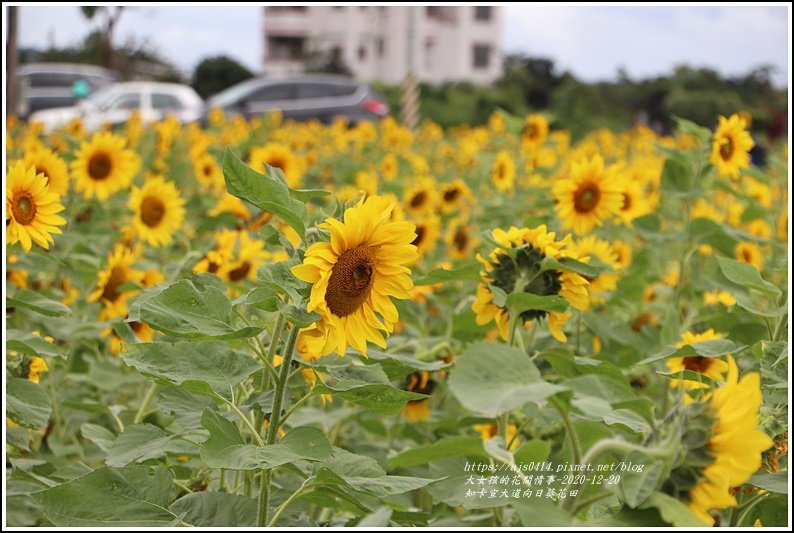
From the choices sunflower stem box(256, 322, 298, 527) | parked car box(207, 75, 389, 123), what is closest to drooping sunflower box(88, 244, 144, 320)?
sunflower stem box(256, 322, 298, 527)

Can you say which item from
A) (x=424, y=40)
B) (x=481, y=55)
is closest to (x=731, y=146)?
(x=424, y=40)

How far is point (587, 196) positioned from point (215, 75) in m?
25.2

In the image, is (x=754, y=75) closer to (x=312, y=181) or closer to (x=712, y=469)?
(x=312, y=181)

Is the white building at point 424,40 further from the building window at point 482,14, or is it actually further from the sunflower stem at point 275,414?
the sunflower stem at point 275,414

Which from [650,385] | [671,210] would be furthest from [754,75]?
[650,385]

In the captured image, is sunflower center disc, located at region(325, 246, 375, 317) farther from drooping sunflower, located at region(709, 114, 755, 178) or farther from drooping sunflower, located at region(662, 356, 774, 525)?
drooping sunflower, located at region(709, 114, 755, 178)

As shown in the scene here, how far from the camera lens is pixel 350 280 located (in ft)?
3.66

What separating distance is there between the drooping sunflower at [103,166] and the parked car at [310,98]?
1037 cm

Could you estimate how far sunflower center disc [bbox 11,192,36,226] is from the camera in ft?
5.30

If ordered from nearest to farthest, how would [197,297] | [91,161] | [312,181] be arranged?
[197,297]
[91,161]
[312,181]

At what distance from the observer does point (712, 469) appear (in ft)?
2.66

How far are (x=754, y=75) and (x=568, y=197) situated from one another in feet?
50.3

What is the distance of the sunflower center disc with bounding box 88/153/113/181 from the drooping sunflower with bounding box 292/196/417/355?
1.79m

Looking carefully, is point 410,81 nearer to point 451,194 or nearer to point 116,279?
point 451,194
